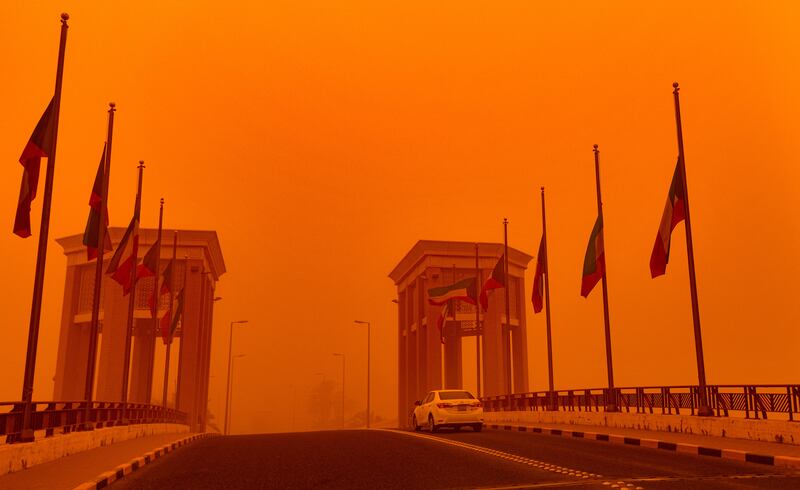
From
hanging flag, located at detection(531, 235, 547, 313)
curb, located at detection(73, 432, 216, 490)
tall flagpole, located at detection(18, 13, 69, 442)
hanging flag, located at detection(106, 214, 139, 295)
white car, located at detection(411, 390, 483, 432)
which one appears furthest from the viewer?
hanging flag, located at detection(531, 235, 547, 313)

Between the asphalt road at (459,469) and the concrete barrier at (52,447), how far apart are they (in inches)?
70.1

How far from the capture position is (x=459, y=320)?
2496 inches

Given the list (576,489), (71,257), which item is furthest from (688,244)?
(71,257)

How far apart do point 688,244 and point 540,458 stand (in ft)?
30.9

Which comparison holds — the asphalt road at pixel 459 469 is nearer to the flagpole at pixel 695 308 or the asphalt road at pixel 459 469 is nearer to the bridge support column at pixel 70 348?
the flagpole at pixel 695 308

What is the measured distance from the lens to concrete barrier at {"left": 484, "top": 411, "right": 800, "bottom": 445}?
15617mm

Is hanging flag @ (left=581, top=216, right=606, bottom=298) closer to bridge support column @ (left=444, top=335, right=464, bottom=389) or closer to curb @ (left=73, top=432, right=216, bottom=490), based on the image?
curb @ (left=73, top=432, right=216, bottom=490)

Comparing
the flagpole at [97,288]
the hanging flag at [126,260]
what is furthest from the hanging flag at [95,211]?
the hanging flag at [126,260]

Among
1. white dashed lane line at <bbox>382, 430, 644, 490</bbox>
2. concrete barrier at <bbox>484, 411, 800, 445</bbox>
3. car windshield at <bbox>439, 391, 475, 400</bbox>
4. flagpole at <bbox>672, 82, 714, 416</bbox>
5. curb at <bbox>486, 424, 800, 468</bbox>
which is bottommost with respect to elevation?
white dashed lane line at <bbox>382, 430, 644, 490</bbox>

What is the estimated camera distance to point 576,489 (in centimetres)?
958

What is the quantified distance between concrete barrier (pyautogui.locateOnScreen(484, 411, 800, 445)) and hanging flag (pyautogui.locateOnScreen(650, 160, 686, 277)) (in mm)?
4273

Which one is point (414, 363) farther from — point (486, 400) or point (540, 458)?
point (540, 458)

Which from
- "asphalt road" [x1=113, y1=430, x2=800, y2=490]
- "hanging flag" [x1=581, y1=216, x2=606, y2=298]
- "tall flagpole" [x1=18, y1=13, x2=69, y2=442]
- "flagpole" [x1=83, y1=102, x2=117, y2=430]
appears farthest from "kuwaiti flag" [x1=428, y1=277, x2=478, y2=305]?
"tall flagpole" [x1=18, y1=13, x2=69, y2=442]

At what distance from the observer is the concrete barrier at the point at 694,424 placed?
1562 centimetres
